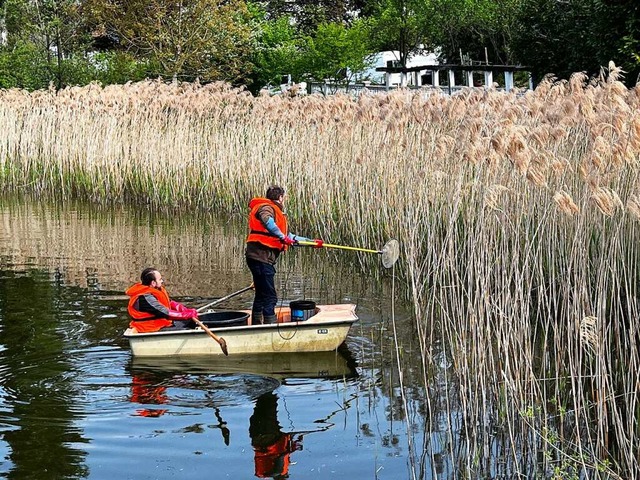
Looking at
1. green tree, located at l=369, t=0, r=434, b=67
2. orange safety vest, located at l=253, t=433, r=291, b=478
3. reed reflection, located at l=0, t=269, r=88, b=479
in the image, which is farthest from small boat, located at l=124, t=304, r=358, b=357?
green tree, located at l=369, t=0, r=434, b=67

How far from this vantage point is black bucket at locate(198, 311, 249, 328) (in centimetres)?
950

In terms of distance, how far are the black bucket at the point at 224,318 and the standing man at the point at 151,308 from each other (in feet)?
0.97

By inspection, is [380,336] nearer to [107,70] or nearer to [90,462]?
[90,462]

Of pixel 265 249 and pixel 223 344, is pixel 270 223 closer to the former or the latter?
pixel 265 249

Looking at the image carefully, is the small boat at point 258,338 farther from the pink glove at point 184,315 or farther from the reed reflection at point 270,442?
the reed reflection at point 270,442

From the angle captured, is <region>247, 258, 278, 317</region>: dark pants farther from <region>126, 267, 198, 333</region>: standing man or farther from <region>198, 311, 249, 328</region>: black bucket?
<region>126, 267, 198, 333</region>: standing man

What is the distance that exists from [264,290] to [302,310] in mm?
598

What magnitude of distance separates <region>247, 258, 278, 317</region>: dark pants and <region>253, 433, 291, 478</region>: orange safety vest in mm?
2651

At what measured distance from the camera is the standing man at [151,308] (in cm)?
921

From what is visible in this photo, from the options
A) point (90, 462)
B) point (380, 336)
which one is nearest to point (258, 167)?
point (380, 336)

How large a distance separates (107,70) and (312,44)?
23.1 feet

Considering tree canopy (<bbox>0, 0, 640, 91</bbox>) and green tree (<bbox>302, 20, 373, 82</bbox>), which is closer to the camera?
tree canopy (<bbox>0, 0, 640, 91</bbox>)

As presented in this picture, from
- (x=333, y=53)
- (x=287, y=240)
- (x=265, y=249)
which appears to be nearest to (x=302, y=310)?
(x=287, y=240)

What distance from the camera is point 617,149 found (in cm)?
638
